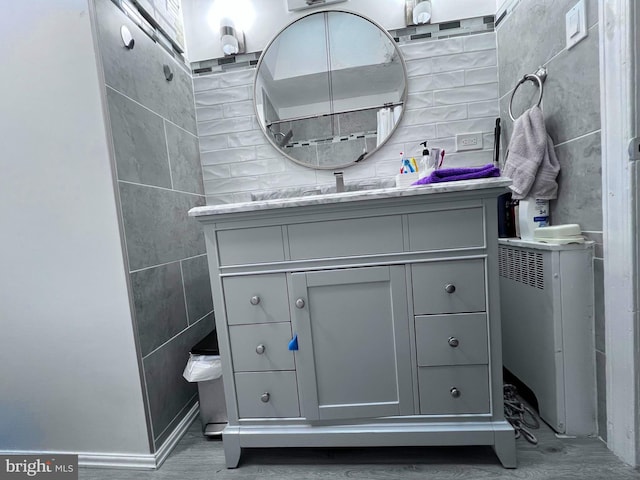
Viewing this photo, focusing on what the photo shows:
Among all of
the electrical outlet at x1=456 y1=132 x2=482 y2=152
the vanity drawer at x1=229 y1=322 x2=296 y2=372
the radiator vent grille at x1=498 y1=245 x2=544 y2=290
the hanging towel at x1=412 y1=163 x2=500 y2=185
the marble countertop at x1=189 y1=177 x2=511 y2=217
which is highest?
the electrical outlet at x1=456 y1=132 x2=482 y2=152

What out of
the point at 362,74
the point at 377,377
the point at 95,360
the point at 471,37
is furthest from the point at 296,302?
the point at 471,37

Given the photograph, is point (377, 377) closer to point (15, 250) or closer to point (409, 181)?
point (409, 181)

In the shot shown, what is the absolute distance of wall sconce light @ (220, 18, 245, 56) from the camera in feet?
4.35

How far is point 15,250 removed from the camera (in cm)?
93

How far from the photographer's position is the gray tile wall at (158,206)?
0.93 metres

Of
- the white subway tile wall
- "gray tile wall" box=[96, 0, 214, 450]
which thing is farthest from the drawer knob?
the white subway tile wall

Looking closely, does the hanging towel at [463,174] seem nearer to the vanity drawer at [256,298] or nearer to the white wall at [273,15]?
the vanity drawer at [256,298]

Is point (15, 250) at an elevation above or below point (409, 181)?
below

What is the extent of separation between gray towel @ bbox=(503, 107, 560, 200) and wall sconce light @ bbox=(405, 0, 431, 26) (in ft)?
2.21

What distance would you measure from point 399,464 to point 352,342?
453 millimetres

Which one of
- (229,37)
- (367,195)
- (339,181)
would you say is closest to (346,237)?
(367,195)

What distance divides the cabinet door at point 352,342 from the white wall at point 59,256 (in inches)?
24.6

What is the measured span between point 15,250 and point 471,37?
2.07m

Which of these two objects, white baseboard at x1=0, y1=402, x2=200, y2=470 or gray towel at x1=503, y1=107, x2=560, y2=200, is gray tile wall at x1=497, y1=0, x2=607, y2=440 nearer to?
gray towel at x1=503, y1=107, x2=560, y2=200
